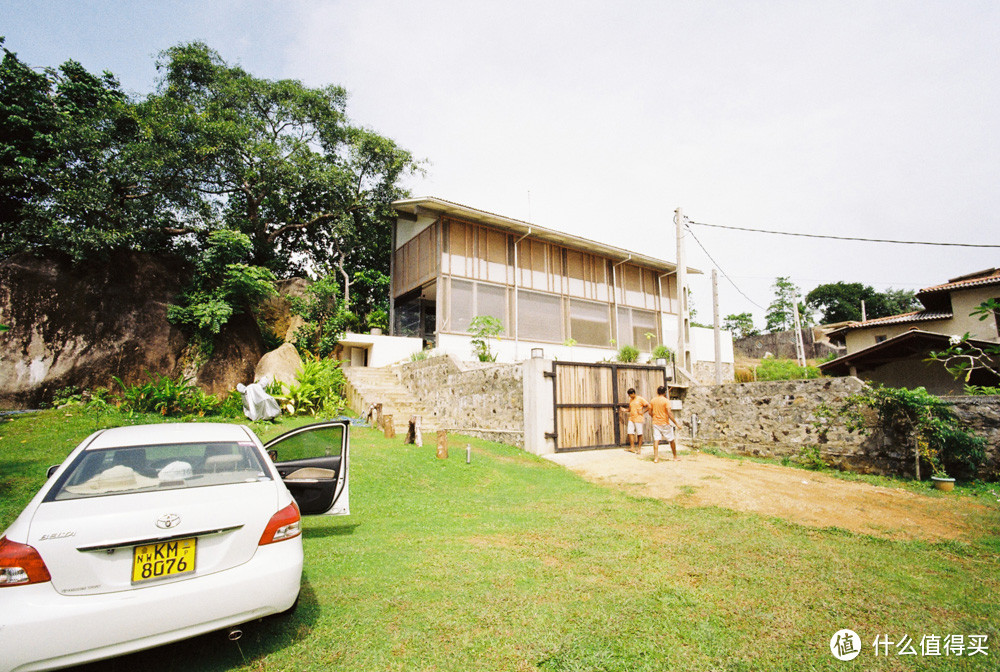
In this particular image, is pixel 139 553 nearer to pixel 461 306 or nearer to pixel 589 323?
pixel 461 306

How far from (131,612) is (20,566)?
0.56m

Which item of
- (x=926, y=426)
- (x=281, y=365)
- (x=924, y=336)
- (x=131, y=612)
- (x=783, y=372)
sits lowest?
(x=131, y=612)

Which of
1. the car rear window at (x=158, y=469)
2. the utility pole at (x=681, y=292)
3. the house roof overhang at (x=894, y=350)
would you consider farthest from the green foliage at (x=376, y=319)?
the house roof overhang at (x=894, y=350)

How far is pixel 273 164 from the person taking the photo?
17.4 meters

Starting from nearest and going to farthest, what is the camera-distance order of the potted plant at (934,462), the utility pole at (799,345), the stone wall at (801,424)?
the potted plant at (934,462) < the stone wall at (801,424) < the utility pole at (799,345)

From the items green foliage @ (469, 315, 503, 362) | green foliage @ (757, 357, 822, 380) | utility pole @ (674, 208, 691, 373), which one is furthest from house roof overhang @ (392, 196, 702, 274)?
green foliage @ (757, 357, 822, 380)

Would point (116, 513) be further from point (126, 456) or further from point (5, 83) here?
point (5, 83)

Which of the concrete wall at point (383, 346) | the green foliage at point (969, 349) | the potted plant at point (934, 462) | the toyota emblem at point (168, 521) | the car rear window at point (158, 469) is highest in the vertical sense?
the concrete wall at point (383, 346)

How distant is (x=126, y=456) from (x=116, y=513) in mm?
872

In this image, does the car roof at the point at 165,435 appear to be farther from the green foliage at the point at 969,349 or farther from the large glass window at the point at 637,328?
the large glass window at the point at 637,328

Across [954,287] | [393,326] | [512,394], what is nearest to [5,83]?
[393,326]

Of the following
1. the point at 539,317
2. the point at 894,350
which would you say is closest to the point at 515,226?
the point at 539,317

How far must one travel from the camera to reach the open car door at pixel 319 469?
457cm
